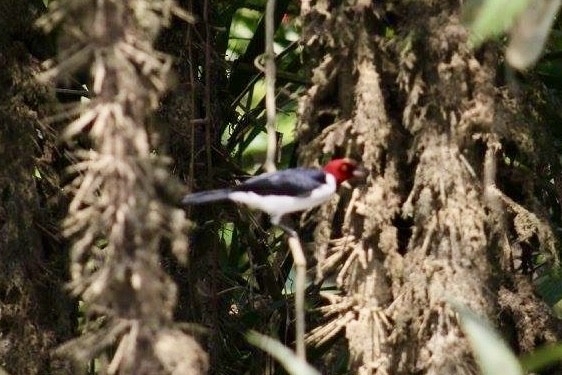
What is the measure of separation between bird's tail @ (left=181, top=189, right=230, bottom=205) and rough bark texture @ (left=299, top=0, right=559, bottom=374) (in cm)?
22

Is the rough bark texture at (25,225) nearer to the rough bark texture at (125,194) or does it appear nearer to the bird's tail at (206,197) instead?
the bird's tail at (206,197)

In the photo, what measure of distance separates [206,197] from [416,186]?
533mm

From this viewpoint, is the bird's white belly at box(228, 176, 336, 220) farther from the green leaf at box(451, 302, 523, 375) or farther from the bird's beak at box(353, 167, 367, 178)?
the green leaf at box(451, 302, 523, 375)

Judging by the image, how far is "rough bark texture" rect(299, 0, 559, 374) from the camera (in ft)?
7.96

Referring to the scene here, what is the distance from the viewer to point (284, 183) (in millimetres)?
2867

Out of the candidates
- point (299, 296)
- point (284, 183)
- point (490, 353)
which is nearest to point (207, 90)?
point (284, 183)

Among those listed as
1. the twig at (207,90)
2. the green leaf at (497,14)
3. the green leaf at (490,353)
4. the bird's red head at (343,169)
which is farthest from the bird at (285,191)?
the green leaf at (497,14)

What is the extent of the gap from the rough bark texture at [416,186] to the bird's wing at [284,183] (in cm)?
7

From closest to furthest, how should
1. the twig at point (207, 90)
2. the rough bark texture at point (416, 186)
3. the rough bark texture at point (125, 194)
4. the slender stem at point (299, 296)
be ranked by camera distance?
the rough bark texture at point (125, 194) < the slender stem at point (299, 296) < the rough bark texture at point (416, 186) < the twig at point (207, 90)

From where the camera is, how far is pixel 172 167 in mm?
2994

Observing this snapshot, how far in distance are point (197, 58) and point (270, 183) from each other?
0.43 meters

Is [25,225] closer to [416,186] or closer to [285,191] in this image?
[285,191]

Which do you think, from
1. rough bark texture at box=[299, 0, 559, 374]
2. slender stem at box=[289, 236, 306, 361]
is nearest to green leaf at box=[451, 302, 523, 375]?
slender stem at box=[289, 236, 306, 361]

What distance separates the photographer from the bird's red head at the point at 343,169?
2.51 metres
